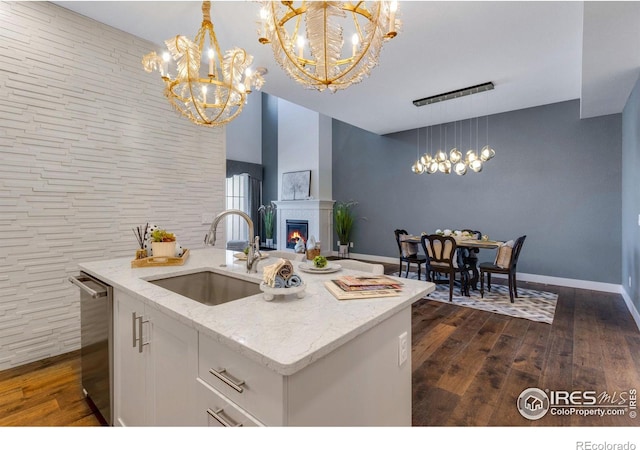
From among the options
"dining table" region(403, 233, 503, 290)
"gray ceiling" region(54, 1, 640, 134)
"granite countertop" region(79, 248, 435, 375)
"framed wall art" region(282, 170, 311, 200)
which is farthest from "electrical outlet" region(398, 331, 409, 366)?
"framed wall art" region(282, 170, 311, 200)

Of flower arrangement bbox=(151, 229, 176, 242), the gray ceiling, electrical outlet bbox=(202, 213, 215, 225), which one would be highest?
the gray ceiling

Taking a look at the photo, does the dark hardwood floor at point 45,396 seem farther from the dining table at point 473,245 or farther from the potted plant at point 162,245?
the dining table at point 473,245

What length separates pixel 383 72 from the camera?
146 inches

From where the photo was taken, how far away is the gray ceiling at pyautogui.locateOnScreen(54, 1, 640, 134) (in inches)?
99.3

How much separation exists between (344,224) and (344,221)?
71mm

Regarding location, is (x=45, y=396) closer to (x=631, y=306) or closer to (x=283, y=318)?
(x=283, y=318)

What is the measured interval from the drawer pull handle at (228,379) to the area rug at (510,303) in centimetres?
362

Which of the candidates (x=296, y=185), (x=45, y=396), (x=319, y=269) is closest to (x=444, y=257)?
(x=319, y=269)

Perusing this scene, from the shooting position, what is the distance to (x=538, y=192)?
16.6 ft

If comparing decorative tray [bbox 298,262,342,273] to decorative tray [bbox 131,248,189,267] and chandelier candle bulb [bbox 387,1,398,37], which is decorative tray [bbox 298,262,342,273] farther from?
chandelier candle bulb [bbox 387,1,398,37]

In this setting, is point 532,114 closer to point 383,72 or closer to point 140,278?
point 383,72

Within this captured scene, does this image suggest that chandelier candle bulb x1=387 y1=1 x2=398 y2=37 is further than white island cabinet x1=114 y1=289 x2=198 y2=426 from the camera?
Yes

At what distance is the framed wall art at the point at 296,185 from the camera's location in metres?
7.74

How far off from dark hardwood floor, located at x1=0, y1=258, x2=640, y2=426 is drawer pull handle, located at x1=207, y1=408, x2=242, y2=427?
1.31m
